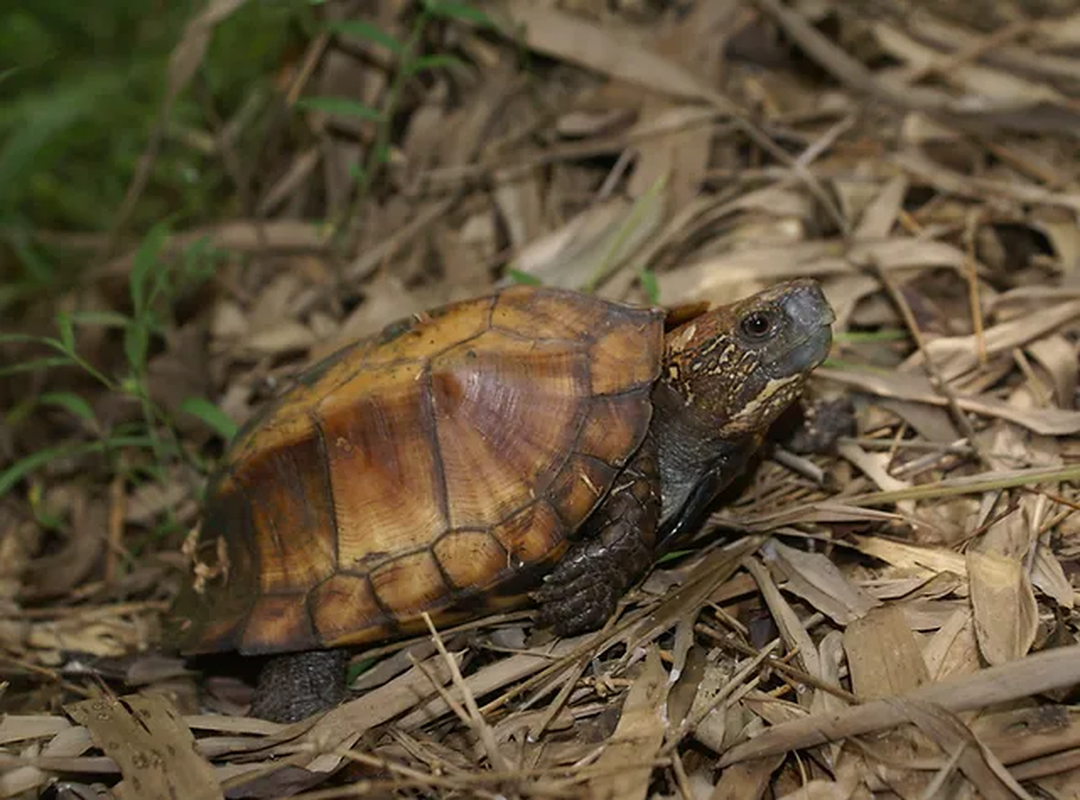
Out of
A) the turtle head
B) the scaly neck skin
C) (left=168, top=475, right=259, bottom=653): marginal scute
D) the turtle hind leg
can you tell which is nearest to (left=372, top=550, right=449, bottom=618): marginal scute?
the turtle hind leg

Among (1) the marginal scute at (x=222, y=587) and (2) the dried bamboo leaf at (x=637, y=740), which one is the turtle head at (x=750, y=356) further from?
(1) the marginal scute at (x=222, y=587)

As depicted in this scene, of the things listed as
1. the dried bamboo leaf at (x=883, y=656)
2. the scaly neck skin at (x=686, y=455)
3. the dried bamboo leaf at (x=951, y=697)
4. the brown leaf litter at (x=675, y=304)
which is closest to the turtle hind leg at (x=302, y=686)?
the brown leaf litter at (x=675, y=304)

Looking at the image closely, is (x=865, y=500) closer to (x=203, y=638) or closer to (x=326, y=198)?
(x=203, y=638)

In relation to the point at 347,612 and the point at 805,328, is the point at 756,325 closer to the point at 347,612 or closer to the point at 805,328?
the point at 805,328

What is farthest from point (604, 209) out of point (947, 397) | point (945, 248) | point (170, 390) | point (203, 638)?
point (203, 638)

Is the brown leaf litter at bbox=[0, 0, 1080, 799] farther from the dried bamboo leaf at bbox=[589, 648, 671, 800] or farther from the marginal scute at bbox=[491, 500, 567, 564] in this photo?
the marginal scute at bbox=[491, 500, 567, 564]

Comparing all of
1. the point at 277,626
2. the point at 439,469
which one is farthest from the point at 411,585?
the point at 277,626

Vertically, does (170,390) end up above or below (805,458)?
above
